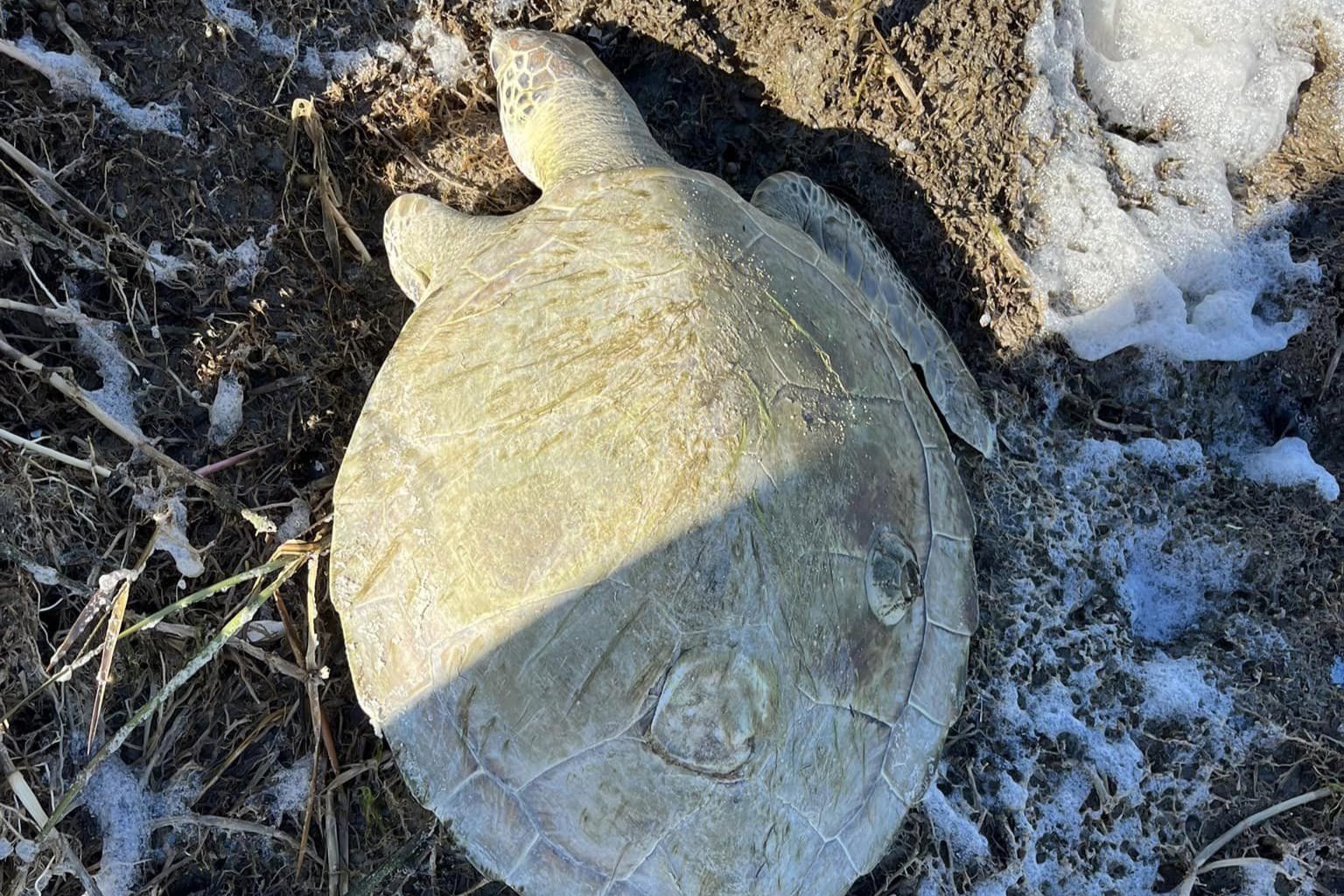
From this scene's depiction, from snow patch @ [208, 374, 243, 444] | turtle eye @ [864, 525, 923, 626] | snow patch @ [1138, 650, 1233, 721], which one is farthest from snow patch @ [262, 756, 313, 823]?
snow patch @ [1138, 650, 1233, 721]

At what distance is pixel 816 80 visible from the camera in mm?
2473

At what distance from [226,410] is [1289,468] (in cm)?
320

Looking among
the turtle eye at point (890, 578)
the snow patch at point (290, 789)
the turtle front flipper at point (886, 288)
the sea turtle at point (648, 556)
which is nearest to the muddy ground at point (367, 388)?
the snow patch at point (290, 789)

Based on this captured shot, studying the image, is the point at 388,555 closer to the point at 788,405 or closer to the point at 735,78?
the point at 788,405

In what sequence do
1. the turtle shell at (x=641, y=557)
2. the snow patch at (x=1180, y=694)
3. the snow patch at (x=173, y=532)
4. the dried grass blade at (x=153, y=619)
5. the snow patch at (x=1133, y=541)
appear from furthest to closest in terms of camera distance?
1. the snow patch at (x=1133, y=541)
2. the snow patch at (x=1180, y=694)
3. the snow patch at (x=173, y=532)
4. the dried grass blade at (x=153, y=619)
5. the turtle shell at (x=641, y=557)

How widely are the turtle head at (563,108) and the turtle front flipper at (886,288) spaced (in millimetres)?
377

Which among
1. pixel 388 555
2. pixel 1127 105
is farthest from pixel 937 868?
pixel 1127 105

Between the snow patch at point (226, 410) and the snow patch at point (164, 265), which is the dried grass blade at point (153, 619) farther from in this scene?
the snow patch at point (164, 265)

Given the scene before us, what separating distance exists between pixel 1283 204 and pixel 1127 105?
600 mm

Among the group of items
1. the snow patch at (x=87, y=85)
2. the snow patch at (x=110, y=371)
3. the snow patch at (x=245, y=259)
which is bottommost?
the snow patch at (x=110, y=371)

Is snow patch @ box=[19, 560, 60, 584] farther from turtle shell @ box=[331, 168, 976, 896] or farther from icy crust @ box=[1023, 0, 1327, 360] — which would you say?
icy crust @ box=[1023, 0, 1327, 360]

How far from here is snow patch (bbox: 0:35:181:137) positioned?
2.23 meters

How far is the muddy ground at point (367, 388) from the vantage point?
86.7 inches

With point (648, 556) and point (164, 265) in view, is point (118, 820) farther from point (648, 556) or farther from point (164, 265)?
point (648, 556)
